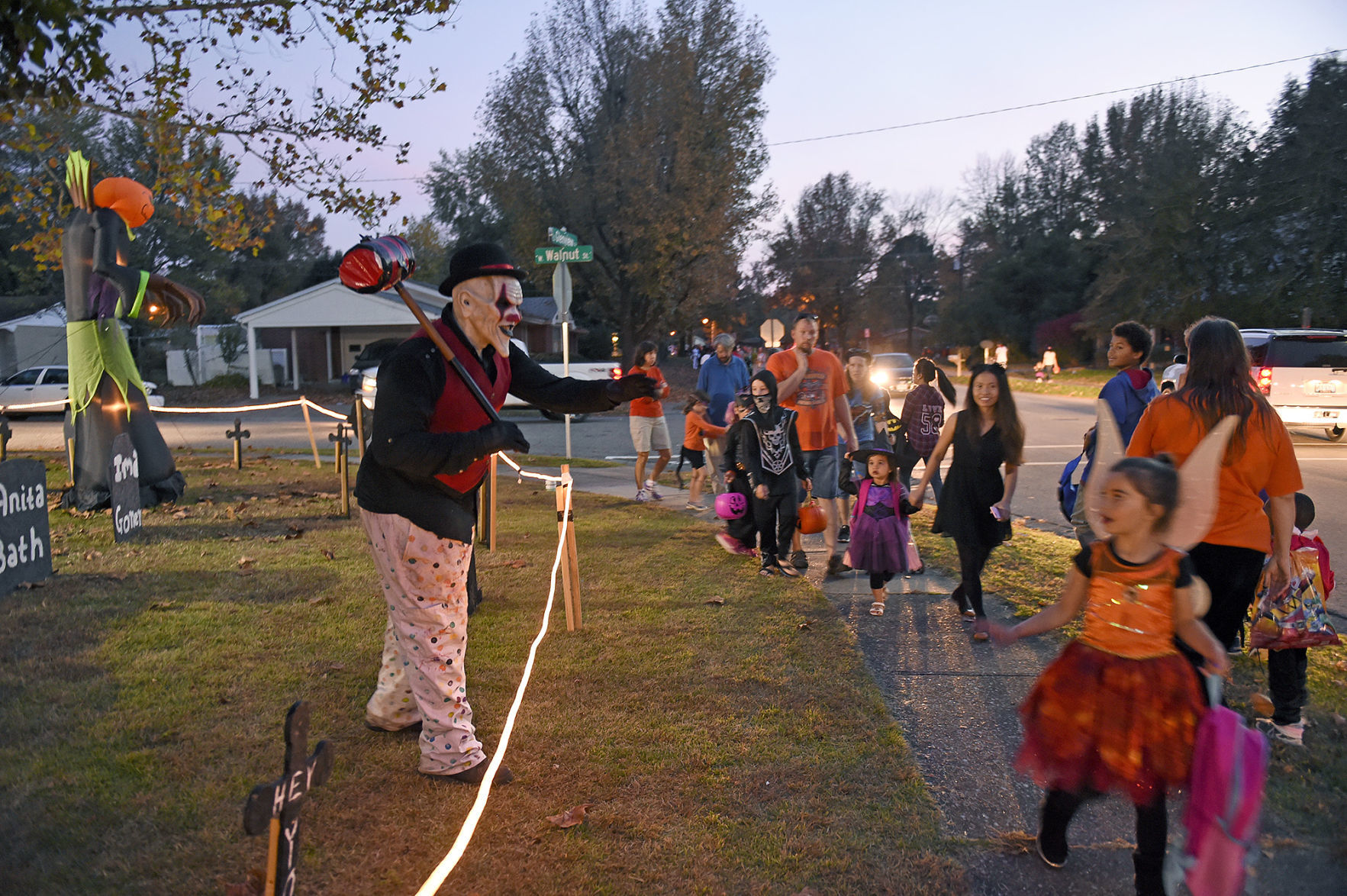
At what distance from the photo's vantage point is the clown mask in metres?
3.79

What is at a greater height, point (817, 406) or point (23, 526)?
point (817, 406)

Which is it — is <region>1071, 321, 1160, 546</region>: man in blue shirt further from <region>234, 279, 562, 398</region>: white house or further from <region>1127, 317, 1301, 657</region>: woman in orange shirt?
<region>234, 279, 562, 398</region>: white house

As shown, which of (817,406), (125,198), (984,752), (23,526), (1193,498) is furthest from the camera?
(125,198)

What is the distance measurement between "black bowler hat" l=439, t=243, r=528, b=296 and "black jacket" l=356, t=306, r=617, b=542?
15cm

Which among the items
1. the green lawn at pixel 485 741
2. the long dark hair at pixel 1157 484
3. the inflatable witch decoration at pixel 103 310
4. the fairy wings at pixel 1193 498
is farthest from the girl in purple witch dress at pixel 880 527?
the inflatable witch decoration at pixel 103 310

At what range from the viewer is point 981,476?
5.80 m

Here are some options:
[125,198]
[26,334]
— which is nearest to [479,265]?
[125,198]

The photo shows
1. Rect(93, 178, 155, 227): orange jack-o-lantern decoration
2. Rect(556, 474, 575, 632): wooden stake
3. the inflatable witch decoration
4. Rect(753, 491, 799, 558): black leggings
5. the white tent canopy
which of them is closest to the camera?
Rect(556, 474, 575, 632): wooden stake

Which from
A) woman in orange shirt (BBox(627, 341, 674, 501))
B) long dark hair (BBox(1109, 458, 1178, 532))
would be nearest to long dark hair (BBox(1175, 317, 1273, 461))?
long dark hair (BBox(1109, 458, 1178, 532))

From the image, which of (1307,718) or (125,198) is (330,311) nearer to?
(125,198)

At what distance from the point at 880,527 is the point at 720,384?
444cm

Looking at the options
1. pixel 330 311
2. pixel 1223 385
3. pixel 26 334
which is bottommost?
pixel 1223 385

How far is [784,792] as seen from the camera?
12.1 feet

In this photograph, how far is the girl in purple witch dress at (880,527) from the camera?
626 centimetres
